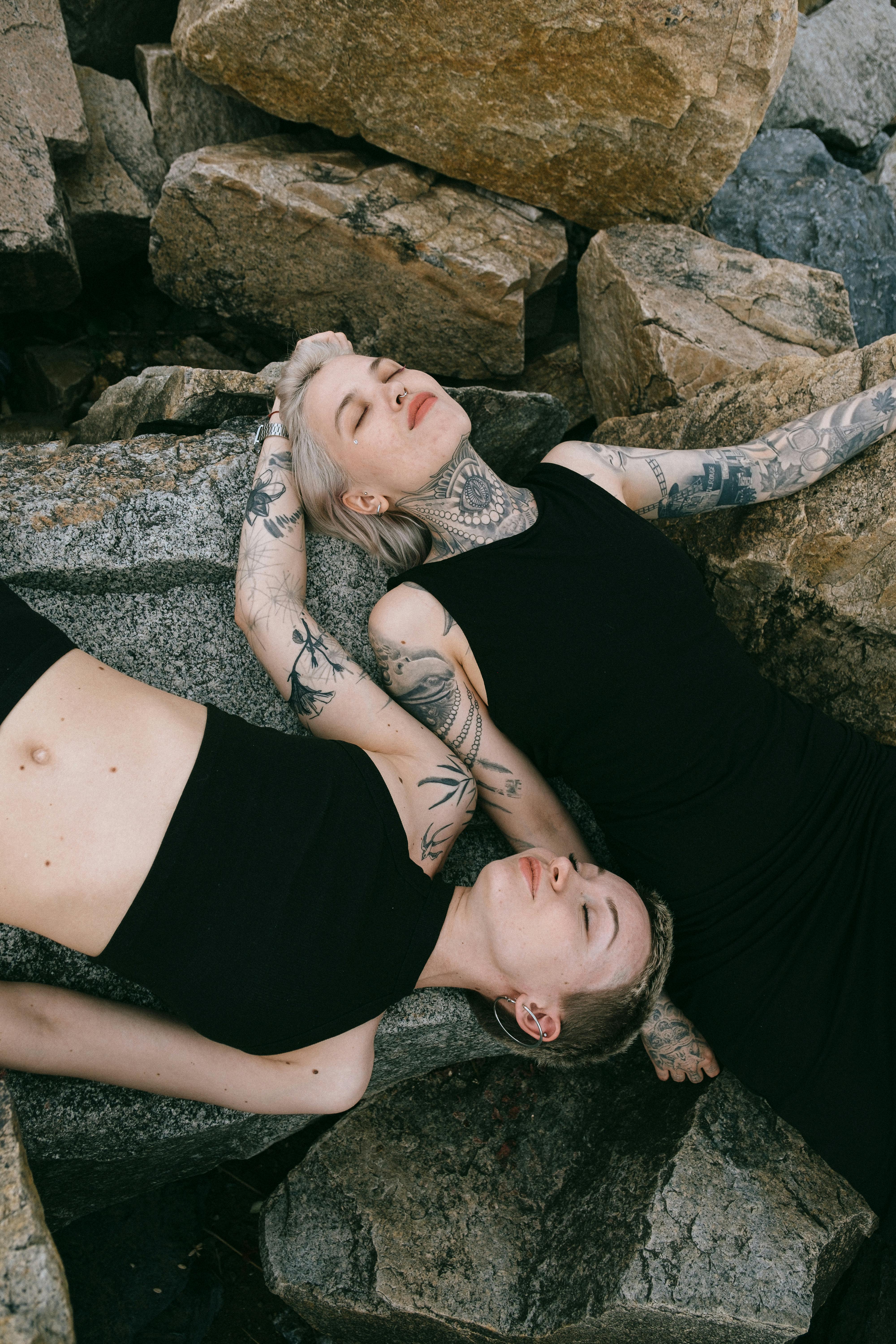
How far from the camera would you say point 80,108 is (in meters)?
3.14

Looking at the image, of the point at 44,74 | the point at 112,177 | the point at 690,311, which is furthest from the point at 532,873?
Result: the point at 44,74

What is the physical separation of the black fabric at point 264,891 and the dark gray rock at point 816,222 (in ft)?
10.5

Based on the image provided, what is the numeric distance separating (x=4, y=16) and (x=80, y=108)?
0.35m

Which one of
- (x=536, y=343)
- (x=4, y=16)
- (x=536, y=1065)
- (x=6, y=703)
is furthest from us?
(x=536, y=343)

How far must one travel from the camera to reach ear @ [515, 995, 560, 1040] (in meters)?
2.15

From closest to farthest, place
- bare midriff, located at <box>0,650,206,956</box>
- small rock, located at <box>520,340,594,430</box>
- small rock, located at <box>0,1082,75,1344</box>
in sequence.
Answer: small rock, located at <box>0,1082,75,1344</box> < bare midriff, located at <box>0,650,206,956</box> < small rock, located at <box>520,340,594,430</box>

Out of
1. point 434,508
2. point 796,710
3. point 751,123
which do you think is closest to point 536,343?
point 751,123

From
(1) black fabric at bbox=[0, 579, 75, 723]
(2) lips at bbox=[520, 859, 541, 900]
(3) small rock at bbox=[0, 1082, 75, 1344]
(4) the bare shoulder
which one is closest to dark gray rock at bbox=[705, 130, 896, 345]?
(4) the bare shoulder

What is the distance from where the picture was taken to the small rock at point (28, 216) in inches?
113

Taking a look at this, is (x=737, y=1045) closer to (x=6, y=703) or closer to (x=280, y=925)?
(x=280, y=925)

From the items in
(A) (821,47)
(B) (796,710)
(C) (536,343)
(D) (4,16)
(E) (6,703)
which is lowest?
(E) (6,703)

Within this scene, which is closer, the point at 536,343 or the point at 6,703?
the point at 6,703

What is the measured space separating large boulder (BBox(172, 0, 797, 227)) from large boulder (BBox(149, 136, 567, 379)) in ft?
0.49

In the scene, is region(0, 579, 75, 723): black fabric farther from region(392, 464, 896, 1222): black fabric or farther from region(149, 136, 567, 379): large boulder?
region(149, 136, 567, 379): large boulder
